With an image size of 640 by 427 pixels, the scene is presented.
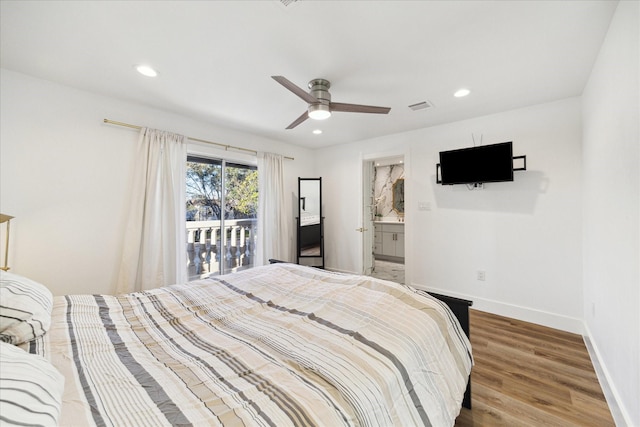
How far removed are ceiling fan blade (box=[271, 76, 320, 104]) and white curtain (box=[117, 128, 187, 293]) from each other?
1.92 meters

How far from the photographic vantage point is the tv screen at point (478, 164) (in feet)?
9.34

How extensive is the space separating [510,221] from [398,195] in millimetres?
3139

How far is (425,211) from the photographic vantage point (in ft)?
12.1

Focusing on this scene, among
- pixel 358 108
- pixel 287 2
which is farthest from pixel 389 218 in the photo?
pixel 287 2

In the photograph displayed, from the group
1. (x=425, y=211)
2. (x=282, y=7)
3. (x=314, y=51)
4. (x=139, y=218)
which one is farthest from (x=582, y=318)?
(x=139, y=218)

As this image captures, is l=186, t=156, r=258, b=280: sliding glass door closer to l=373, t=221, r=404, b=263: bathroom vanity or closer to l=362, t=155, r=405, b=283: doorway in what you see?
l=362, t=155, r=405, b=283: doorway

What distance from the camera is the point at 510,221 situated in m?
3.03

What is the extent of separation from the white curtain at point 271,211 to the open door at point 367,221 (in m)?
1.34

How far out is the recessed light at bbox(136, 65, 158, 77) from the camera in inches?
83.7

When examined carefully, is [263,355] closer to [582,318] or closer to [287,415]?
[287,415]

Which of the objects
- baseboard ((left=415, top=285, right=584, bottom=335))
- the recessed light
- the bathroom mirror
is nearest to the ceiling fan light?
the recessed light

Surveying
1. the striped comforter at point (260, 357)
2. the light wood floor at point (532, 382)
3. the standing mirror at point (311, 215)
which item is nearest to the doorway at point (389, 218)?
the standing mirror at point (311, 215)

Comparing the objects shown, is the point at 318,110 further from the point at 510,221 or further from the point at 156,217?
the point at 510,221

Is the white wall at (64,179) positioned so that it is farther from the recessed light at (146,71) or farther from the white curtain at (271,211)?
the white curtain at (271,211)
